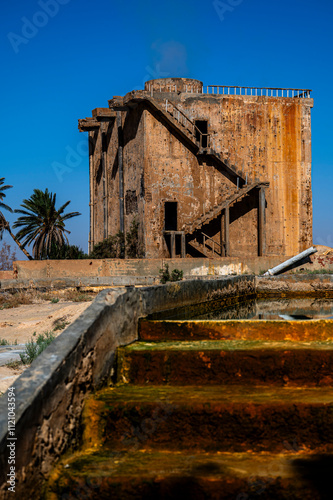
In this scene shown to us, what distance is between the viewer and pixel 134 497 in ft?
8.02

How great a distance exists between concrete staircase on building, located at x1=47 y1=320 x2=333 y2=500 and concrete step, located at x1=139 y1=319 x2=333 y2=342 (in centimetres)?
37

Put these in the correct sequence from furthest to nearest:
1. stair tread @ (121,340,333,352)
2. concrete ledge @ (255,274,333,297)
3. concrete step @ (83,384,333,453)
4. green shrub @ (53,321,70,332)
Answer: concrete ledge @ (255,274,333,297) → green shrub @ (53,321,70,332) → stair tread @ (121,340,333,352) → concrete step @ (83,384,333,453)

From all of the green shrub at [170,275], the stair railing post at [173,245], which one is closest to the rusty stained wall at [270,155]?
the stair railing post at [173,245]

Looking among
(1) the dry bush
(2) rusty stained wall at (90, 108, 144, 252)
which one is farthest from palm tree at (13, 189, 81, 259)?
(1) the dry bush

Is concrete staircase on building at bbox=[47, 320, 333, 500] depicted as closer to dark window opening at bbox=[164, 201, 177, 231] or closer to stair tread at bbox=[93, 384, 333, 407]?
stair tread at bbox=[93, 384, 333, 407]

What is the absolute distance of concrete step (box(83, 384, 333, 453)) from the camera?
2.83 meters

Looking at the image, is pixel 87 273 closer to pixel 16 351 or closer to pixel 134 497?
pixel 16 351

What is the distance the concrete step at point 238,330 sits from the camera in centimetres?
417

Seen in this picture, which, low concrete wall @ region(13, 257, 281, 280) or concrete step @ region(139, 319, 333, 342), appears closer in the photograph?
concrete step @ region(139, 319, 333, 342)

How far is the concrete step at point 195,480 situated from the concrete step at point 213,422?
0.63ft

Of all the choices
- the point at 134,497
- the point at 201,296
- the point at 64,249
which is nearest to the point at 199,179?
the point at 64,249

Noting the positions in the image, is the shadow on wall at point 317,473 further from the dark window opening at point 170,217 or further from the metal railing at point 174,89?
the metal railing at point 174,89

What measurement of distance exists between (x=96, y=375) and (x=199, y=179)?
22564 mm

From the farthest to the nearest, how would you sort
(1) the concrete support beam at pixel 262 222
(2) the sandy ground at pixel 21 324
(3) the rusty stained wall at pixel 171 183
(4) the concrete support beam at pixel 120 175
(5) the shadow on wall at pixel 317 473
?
(4) the concrete support beam at pixel 120 175 < (1) the concrete support beam at pixel 262 222 < (3) the rusty stained wall at pixel 171 183 < (2) the sandy ground at pixel 21 324 < (5) the shadow on wall at pixel 317 473
